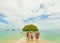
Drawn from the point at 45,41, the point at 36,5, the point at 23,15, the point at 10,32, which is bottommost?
the point at 45,41

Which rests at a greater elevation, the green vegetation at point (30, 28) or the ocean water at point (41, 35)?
the green vegetation at point (30, 28)

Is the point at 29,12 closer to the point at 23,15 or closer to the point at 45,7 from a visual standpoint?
the point at 23,15

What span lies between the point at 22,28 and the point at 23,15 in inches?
8.2

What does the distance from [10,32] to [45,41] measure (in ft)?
1.91

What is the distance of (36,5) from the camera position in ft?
7.00

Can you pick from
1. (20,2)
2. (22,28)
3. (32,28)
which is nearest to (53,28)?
(32,28)

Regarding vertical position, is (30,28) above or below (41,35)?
above

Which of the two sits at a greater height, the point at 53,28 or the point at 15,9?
the point at 15,9

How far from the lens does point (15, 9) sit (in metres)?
2.13

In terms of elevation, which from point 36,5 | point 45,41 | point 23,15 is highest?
point 36,5

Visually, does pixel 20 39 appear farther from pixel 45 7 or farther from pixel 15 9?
pixel 45 7

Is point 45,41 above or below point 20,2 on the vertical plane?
below

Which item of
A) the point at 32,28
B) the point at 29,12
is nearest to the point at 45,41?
the point at 32,28

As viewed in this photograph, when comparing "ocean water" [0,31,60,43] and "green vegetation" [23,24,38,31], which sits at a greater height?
"green vegetation" [23,24,38,31]
